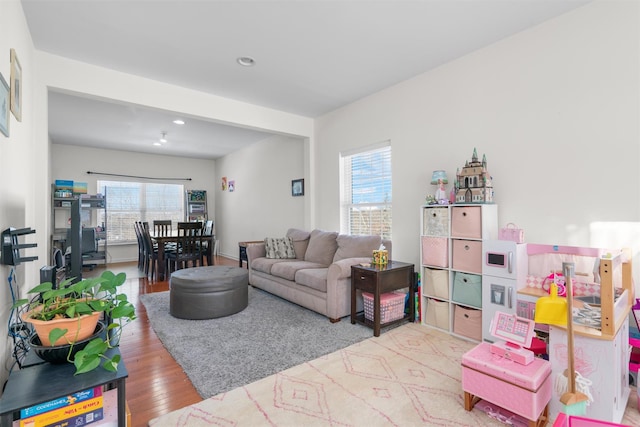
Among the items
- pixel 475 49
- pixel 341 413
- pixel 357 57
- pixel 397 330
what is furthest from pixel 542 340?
pixel 357 57

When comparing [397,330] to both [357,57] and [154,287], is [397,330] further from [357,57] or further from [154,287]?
[154,287]

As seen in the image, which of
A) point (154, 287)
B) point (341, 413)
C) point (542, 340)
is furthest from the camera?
point (154, 287)

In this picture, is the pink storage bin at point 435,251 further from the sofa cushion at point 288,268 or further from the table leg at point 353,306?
the sofa cushion at point 288,268

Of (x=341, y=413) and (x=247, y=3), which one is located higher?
(x=247, y=3)

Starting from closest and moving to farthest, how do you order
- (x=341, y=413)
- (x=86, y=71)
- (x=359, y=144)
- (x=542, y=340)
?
(x=341, y=413) < (x=542, y=340) < (x=86, y=71) < (x=359, y=144)

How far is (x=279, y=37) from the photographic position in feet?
9.00

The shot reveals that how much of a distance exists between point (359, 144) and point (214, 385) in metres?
3.25

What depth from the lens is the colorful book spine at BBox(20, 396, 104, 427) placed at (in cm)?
107

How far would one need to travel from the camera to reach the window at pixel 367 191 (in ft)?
13.2

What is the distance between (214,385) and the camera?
208 cm

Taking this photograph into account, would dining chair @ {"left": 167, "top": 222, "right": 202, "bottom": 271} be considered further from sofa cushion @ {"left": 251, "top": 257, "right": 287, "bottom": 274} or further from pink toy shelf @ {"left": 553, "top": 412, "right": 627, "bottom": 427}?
pink toy shelf @ {"left": 553, "top": 412, "right": 627, "bottom": 427}

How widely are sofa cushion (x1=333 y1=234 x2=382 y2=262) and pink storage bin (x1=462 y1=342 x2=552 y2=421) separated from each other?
190cm

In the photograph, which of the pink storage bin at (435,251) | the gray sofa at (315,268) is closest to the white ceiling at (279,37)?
the pink storage bin at (435,251)

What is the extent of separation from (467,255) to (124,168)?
762 cm
